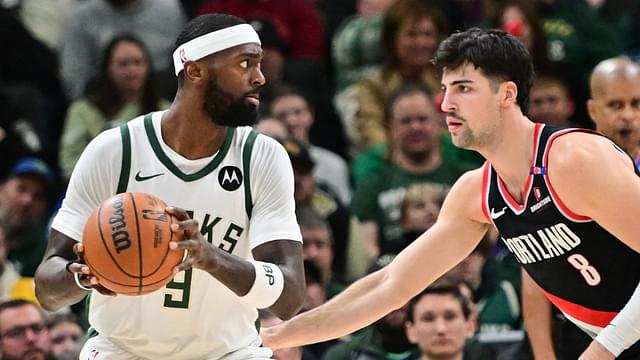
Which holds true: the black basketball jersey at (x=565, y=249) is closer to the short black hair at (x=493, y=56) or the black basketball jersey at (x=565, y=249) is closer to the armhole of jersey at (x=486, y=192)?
the armhole of jersey at (x=486, y=192)

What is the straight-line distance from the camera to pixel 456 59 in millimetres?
6172

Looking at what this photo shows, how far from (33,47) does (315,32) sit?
8.33 feet

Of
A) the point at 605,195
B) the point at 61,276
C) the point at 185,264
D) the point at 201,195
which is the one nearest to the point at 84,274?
the point at 61,276

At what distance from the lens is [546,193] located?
6.00m

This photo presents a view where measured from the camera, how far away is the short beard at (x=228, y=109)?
579 centimetres

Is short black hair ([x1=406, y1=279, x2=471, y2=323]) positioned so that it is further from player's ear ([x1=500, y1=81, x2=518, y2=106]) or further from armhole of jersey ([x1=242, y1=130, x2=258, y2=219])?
armhole of jersey ([x1=242, y1=130, x2=258, y2=219])

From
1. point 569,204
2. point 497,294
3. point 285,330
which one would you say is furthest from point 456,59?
point 497,294

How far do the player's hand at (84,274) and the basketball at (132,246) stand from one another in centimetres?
3

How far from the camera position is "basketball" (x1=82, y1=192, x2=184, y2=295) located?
516 cm

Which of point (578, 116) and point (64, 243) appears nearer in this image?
point (64, 243)

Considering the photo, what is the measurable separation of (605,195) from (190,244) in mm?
1810

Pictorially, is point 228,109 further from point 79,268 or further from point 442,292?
point 442,292

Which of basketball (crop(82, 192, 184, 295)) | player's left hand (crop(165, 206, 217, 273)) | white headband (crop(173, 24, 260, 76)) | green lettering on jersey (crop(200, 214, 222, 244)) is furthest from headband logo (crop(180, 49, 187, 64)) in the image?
player's left hand (crop(165, 206, 217, 273))

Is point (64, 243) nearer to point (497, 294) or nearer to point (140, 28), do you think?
point (497, 294)
